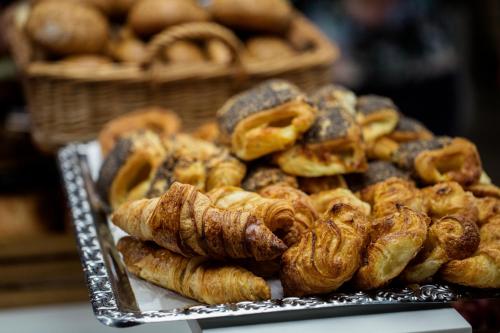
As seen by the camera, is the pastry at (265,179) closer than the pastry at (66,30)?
Yes

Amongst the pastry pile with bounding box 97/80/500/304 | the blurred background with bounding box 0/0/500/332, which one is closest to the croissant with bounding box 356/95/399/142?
the pastry pile with bounding box 97/80/500/304

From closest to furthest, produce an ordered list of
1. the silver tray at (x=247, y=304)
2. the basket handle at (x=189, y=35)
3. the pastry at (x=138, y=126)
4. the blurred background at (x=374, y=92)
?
the silver tray at (x=247, y=304)
the pastry at (x=138, y=126)
the basket handle at (x=189, y=35)
the blurred background at (x=374, y=92)

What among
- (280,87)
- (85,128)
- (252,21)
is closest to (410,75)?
(252,21)

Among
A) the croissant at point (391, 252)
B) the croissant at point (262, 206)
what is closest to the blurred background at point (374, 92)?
the croissant at point (391, 252)

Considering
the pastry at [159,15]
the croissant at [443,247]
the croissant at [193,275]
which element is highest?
the pastry at [159,15]

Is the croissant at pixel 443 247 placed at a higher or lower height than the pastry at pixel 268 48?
lower

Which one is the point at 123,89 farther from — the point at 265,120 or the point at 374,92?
the point at 374,92

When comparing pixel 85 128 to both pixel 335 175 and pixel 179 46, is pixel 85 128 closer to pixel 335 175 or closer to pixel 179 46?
pixel 179 46

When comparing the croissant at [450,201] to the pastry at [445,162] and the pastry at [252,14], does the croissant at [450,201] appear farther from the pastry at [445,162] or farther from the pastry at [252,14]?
the pastry at [252,14]
